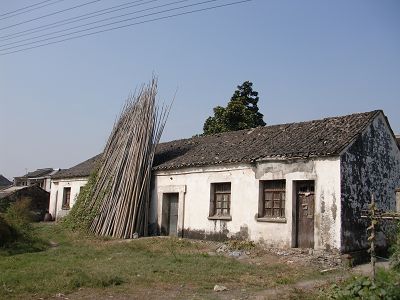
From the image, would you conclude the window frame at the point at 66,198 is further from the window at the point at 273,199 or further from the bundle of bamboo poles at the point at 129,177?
the window at the point at 273,199

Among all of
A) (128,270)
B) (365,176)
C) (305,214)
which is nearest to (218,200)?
(305,214)

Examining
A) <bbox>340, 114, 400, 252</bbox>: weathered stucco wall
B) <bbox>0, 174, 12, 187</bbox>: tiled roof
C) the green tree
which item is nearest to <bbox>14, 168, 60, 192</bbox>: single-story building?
<bbox>0, 174, 12, 187</bbox>: tiled roof

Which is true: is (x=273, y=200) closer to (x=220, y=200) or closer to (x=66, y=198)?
(x=220, y=200)

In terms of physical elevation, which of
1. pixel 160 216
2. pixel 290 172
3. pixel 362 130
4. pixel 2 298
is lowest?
pixel 2 298

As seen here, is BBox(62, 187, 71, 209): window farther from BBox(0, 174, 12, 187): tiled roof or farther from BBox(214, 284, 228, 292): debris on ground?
BBox(0, 174, 12, 187): tiled roof

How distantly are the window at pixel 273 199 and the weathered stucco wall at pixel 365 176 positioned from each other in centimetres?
208

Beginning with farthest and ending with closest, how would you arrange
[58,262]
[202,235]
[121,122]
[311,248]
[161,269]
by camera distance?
[121,122] → [202,235] → [311,248] → [58,262] → [161,269]

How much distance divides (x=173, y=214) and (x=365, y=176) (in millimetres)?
7857

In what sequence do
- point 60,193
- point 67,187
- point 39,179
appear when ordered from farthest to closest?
point 39,179, point 60,193, point 67,187

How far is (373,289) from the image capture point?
6156 mm

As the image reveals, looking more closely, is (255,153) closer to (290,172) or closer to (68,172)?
(290,172)

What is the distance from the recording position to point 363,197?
13.2 metres

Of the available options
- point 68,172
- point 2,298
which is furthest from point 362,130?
point 68,172

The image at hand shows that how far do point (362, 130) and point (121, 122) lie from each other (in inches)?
421
